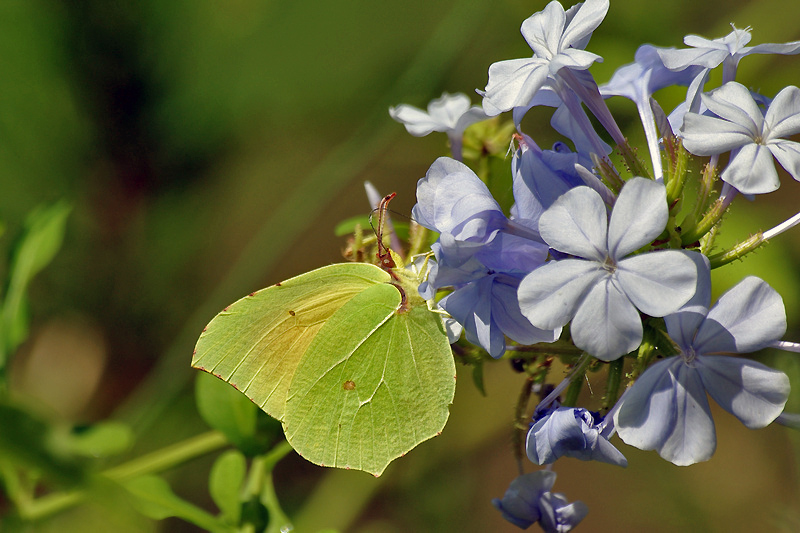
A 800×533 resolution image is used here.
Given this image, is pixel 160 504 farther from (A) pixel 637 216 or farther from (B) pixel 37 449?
(A) pixel 637 216

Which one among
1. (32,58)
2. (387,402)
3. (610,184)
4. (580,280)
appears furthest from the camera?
(32,58)

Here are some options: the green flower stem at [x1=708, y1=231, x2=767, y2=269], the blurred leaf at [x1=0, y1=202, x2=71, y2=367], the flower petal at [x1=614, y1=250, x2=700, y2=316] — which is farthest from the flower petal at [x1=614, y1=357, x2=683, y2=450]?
the blurred leaf at [x1=0, y1=202, x2=71, y2=367]

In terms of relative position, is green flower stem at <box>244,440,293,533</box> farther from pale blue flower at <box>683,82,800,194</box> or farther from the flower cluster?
pale blue flower at <box>683,82,800,194</box>

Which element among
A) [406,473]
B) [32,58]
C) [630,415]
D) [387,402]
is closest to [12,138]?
[32,58]

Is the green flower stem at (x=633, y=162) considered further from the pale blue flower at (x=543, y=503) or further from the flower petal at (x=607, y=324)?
the pale blue flower at (x=543, y=503)

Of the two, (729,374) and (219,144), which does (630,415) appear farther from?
(219,144)

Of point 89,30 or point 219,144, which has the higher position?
point 89,30
